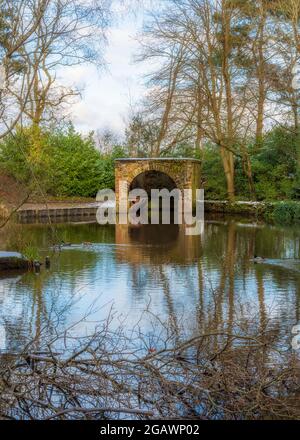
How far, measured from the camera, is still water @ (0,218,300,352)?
7.99 m

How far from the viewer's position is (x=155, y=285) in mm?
10641

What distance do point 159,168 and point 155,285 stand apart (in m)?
18.5

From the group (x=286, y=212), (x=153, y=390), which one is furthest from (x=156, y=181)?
(x=153, y=390)

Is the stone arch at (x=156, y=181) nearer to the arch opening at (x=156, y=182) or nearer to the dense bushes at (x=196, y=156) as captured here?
the arch opening at (x=156, y=182)

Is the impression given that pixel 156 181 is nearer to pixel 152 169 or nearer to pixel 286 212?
pixel 152 169

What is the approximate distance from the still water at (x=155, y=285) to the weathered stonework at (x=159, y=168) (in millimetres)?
10003

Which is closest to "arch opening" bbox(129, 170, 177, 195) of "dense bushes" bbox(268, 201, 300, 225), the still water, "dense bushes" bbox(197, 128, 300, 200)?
"dense bushes" bbox(197, 128, 300, 200)

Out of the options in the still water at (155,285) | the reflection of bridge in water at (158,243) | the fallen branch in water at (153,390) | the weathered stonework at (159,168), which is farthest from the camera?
the weathered stonework at (159,168)

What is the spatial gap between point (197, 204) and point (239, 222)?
6068 millimetres

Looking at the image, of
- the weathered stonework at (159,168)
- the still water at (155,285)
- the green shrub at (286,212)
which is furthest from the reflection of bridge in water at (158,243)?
the weathered stonework at (159,168)

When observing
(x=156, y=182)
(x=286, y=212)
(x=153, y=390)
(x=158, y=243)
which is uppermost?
(x=156, y=182)

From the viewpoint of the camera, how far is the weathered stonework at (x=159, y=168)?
28625 millimetres

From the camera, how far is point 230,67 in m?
29.0
